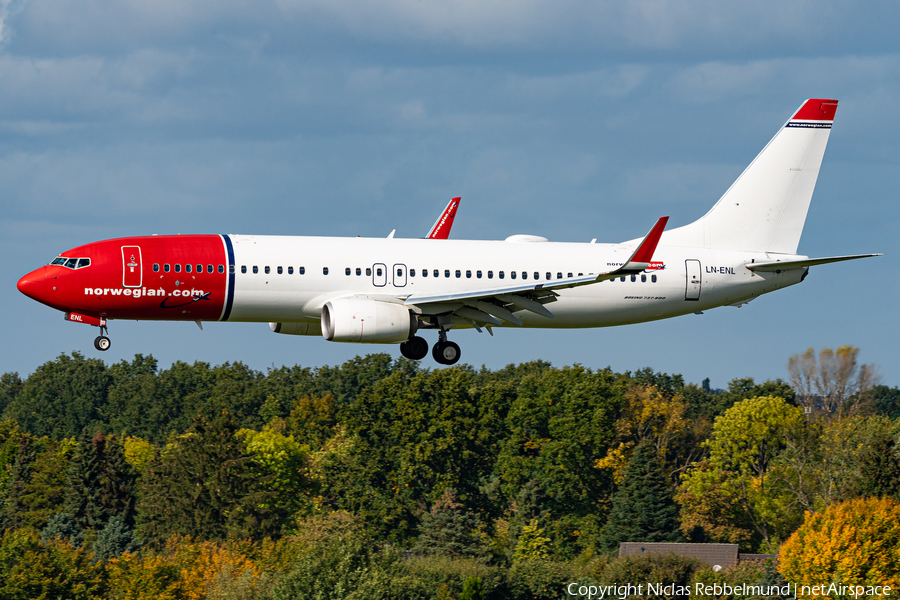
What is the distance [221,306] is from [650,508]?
96232 millimetres

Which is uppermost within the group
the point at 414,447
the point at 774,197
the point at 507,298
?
the point at 774,197

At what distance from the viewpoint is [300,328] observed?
172 feet

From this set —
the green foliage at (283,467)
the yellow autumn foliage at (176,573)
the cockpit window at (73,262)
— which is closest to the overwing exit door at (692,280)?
the cockpit window at (73,262)

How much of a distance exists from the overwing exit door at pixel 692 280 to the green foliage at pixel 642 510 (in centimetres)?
8347

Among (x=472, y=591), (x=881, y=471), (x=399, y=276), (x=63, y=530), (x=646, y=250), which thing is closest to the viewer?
(x=646, y=250)

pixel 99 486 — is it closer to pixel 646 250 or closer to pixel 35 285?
pixel 35 285

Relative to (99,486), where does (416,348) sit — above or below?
above

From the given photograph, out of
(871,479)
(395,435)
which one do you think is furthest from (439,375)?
(871,479)

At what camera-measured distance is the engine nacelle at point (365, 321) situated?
48.1m

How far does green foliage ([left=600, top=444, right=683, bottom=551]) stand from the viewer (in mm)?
135625

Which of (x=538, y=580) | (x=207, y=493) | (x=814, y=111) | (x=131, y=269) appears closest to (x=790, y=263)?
(x=814, y=111)

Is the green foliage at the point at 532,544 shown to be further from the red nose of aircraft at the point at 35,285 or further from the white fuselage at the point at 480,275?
the red nose of aircraft at the point at 35,285

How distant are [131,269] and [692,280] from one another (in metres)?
24.4

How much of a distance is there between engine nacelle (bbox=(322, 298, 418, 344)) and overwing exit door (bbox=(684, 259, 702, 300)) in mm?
13641
